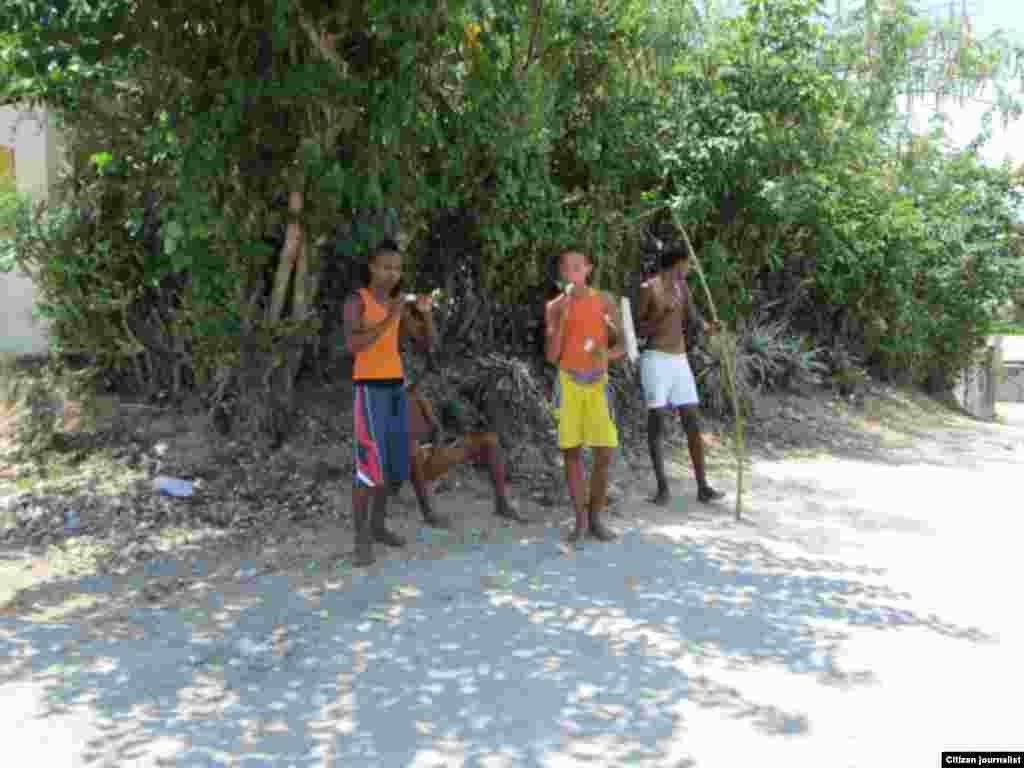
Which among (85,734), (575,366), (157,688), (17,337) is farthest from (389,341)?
(17,337)

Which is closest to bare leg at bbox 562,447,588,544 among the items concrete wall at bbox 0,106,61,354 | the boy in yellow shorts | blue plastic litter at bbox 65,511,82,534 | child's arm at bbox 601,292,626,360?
the boy in yellow shorts

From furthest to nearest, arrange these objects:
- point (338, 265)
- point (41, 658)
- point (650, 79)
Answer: point (650, 79)
point (338, 265)
point (41, 658)

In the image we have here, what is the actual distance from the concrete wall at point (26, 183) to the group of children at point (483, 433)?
3.70 metres

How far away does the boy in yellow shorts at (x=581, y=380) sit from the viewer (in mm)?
5859

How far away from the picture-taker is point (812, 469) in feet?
29.6

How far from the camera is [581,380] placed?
592 cm

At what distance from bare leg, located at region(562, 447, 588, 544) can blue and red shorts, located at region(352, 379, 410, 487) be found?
972 millimetres

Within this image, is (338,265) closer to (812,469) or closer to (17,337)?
(17,337)

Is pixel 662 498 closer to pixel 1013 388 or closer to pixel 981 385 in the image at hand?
pixel 981 385

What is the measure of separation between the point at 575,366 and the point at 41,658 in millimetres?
3211

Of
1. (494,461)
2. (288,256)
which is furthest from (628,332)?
(288,256)

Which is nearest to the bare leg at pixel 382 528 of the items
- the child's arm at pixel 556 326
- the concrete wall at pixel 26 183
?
the child's arm at pixel 556 326

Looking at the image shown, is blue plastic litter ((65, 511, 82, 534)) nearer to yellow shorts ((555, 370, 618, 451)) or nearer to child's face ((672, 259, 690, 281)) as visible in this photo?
yellow shorts ((555, 370, 618, 451))

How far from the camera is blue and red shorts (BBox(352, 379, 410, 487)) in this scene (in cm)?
539
